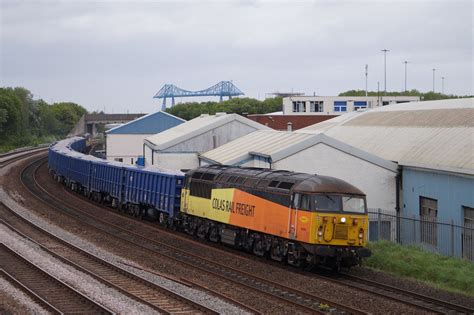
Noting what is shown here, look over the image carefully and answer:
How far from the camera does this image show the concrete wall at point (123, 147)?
7988cm

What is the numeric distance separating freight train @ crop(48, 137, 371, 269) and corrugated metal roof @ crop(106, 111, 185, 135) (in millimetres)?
42574

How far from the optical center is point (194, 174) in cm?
3247

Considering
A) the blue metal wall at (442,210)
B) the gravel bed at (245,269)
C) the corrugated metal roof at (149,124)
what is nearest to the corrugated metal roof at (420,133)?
the blue metal wall at (442,210)

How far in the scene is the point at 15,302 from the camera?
60.1 ft

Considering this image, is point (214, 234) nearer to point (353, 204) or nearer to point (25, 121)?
point (353, 204)

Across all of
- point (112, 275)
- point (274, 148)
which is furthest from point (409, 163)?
point (112, 275)

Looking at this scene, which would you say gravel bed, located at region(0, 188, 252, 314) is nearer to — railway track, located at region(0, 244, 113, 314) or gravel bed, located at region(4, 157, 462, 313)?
gravel bed, located at region(4, 157, 462, 313)

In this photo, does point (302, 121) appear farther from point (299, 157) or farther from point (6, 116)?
point (6, 116)

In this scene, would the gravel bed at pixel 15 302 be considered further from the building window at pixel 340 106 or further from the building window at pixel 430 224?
the building window at pixel 340 106

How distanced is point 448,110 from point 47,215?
74.5ft

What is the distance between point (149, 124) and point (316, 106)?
24.5 meters

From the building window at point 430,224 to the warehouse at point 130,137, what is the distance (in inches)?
2004

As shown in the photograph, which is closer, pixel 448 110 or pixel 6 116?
pixel 448 110

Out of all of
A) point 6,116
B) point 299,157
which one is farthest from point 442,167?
point 6,116
